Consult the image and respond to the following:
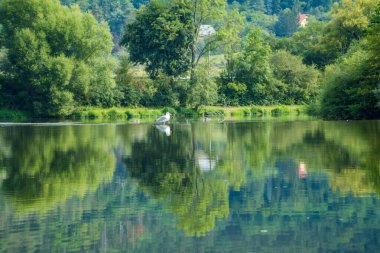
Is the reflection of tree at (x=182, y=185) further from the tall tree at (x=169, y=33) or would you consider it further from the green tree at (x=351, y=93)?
the tall tree at (x=169, y=33)

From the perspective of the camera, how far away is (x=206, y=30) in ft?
259

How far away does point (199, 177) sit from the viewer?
1894 cm

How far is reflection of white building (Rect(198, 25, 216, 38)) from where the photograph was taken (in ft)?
Answer: 254

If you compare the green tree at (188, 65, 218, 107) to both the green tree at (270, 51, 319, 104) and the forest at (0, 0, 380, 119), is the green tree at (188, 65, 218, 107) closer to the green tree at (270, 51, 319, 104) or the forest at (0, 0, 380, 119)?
the forest at (0, 0, 380, 119)

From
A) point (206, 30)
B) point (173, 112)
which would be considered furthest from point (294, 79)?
point (173, 112)

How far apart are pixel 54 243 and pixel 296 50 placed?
75486 millimetres

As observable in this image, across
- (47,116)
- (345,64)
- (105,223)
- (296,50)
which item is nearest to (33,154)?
(105,223)

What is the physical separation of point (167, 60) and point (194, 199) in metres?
58.5

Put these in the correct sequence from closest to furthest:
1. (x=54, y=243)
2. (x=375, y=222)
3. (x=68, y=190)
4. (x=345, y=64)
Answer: (x=54, y=243) < (x=375, y=222) < (x=68, y=190) < (x=345, y=64)

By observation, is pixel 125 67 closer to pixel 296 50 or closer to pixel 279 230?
pixel 296 50

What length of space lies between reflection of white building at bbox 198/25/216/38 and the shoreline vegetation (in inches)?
342

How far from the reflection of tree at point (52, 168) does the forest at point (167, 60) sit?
79.7ft

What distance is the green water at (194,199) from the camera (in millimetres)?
11578

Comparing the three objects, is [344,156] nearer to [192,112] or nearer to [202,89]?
[202,89]
